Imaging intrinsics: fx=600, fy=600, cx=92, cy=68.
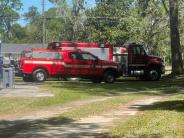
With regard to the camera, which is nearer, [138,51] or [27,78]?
[27,78]

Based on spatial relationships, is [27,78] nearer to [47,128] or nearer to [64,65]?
[64,65]

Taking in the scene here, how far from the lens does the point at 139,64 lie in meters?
38.6

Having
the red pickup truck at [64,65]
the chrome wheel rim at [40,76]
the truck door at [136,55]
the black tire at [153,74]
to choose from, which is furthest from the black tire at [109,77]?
the chrome wheel rim at [40,76]

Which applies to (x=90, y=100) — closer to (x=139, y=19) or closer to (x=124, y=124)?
(x=124, y=124)

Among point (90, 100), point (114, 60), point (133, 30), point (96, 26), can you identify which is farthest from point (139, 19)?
point (90, 100)

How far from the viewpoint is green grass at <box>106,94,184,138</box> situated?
39.4ft

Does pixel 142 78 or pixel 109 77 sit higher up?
pixel 109 77

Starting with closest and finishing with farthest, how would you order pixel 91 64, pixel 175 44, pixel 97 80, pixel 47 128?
pixel 47 128 < pixel 91 64 < pixel 97 80 < pixel 175 44

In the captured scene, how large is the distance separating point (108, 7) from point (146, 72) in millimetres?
36404

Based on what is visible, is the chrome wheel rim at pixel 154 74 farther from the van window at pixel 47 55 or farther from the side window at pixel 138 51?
the van window at pixel 47 55

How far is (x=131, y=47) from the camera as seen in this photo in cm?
3834

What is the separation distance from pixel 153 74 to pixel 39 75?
761cm

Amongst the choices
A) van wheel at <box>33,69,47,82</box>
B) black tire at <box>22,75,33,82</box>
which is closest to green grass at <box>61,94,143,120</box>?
van wheel at <box>33,69,47,82</box>

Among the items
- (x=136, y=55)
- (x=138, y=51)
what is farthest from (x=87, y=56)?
(x=138, y=51)
